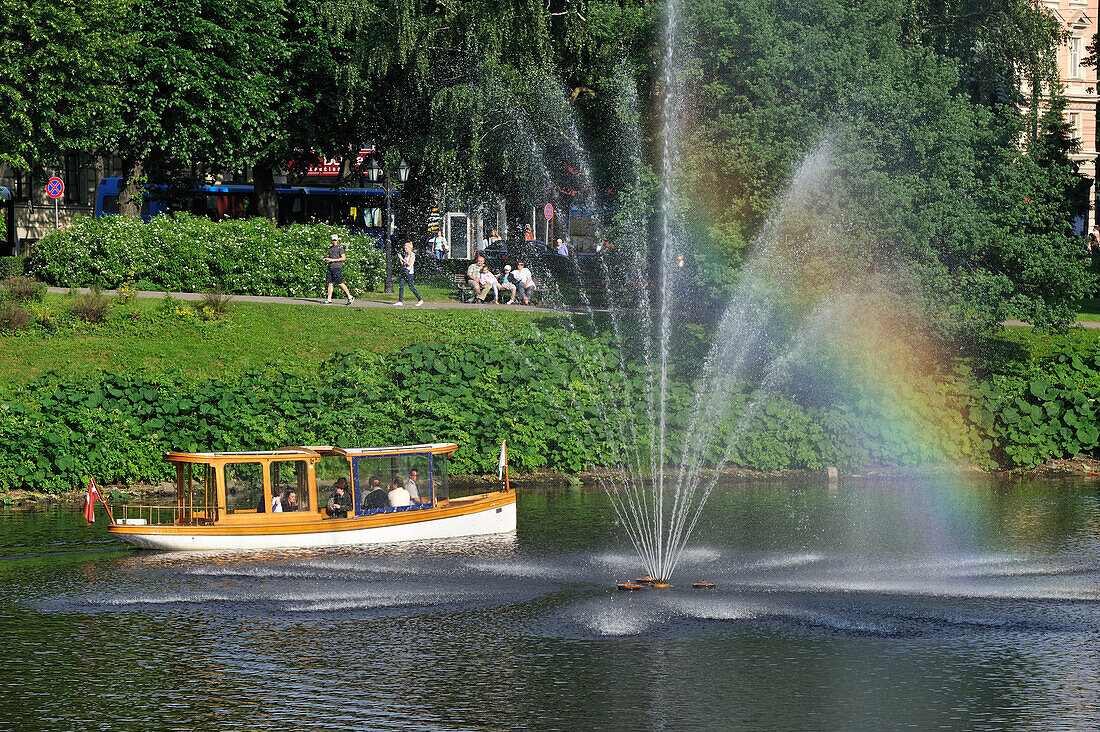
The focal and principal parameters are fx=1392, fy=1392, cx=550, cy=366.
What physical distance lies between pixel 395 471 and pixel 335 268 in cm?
1668

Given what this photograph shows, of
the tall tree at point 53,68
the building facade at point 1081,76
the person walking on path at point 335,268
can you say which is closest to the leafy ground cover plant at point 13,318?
the person walking on path at point 335,268

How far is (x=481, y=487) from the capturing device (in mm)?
33125

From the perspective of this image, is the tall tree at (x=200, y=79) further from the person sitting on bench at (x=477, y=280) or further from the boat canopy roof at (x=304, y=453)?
the boat canopy roof at (x=304, y=453)

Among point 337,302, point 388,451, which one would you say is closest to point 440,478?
point 388,451

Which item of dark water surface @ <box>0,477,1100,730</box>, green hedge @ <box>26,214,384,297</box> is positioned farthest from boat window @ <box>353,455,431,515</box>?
green hedge @ <box>26,214,384,297</box>

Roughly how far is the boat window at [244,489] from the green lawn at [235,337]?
643cm

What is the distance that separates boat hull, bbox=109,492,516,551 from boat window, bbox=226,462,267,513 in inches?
27.9

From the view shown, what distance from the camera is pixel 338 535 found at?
26.1 m

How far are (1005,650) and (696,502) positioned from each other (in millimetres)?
13019

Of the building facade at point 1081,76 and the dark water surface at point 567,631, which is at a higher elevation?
the building facade at point 1081,76

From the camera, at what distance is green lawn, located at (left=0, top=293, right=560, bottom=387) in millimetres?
36500

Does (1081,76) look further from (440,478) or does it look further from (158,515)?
(158,515)

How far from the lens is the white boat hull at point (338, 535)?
25.6 metres

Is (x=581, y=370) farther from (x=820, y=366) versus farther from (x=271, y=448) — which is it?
(x=271, y=448)
